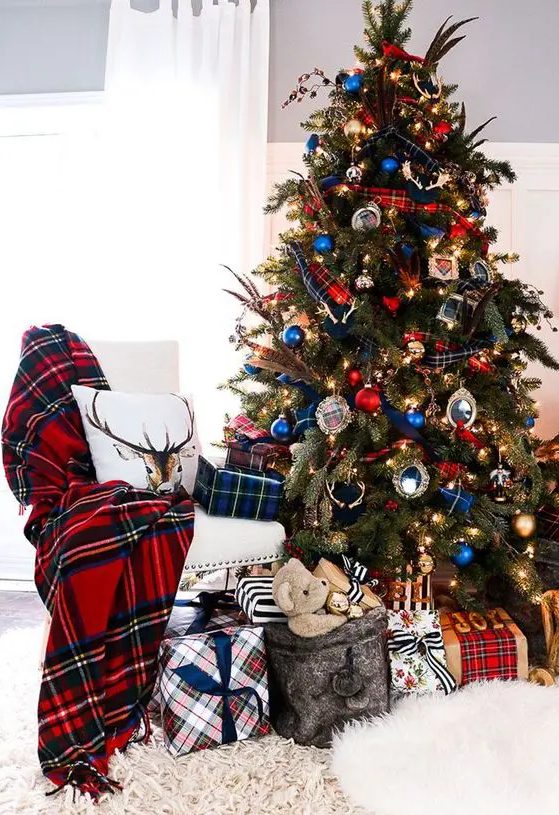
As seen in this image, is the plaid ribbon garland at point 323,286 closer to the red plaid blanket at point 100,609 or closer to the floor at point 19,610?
the red plaid blanket at point 100,609

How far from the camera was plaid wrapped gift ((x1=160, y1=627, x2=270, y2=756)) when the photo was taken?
5.51ft

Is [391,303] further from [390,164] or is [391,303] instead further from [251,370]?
[251,370]

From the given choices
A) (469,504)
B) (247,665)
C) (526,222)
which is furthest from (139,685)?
(526,222)

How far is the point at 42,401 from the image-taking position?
2.21 m

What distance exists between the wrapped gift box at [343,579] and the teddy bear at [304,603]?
0.07 m

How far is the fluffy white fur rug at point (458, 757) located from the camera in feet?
4.59

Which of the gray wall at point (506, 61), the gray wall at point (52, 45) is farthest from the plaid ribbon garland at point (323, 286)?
the gray wall at point (52, 45)

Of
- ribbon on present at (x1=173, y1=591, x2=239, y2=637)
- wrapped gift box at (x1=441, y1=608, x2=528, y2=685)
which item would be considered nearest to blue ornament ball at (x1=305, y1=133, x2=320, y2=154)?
ribbon on present at (x1=173, y1=591, x2=239, y2=637)

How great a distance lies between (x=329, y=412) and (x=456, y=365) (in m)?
0.42

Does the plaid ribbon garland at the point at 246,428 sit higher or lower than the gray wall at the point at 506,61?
lower

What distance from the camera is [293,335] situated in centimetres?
220

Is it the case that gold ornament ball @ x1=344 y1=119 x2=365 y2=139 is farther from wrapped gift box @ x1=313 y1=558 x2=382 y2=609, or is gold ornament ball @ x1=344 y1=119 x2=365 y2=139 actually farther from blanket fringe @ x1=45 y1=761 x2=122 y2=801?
blanket fringe @ x1=45 y1=761 x2=122 y2=801

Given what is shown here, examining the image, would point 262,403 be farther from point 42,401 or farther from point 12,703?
point 12,703

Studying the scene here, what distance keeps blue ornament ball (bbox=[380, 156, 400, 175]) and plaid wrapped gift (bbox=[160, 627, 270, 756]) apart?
4.59ft
